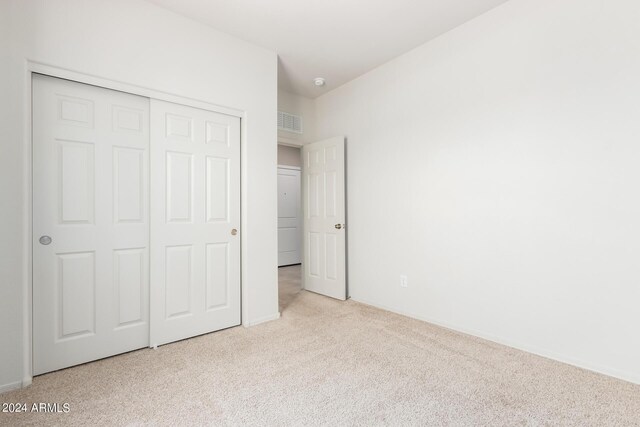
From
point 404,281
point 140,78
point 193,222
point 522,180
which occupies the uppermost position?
point 140,78

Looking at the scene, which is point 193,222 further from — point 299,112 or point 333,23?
point 299,112

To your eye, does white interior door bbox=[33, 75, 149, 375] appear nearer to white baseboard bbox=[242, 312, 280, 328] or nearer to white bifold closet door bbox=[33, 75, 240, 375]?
white bifold closet door bbox=[33, 75, 240, 375]

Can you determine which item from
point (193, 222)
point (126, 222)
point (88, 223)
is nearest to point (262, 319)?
point (193, 222)

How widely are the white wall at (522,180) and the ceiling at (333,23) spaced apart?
8.5 inches

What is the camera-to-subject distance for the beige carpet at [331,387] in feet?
5.29

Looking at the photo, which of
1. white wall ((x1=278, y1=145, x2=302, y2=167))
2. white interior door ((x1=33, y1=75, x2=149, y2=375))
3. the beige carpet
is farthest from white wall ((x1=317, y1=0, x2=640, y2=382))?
white wall ((x1=278, y1=145, x2=302, y2=167))

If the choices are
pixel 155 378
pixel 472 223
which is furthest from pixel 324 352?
pixel 472 223

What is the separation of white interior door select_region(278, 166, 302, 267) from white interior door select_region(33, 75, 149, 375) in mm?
3769

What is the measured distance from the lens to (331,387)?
1.88 meters

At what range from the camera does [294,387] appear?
6.17 feet

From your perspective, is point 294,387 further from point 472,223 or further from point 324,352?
point 472,223

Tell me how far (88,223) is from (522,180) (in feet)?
10.4

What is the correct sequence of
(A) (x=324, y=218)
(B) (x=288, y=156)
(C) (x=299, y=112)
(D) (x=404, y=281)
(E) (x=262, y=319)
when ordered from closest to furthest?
(E) (x=262, y=319)
(D) (x=404, y=281)
(A) (x=324, y=218)
(C) (x=299, y=112)
(B) (x=288, y=156)

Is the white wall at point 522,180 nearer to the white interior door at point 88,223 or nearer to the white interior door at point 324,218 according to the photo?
the white interior door at point 324,218
